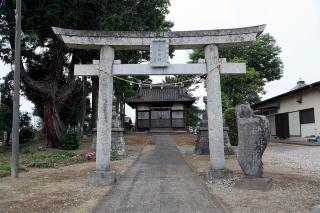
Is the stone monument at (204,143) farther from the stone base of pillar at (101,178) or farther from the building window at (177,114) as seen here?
the building window at (177,114)

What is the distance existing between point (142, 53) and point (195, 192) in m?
16.8

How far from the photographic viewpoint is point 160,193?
874cm

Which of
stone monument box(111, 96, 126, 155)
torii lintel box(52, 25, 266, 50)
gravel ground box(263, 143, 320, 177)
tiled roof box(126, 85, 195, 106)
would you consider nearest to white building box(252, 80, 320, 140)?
gravel ground box(263, 143, 320, 177)

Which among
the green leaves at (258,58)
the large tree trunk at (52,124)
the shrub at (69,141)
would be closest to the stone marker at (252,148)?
the shrub at (69,141)

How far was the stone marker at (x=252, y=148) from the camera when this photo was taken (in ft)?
30.0

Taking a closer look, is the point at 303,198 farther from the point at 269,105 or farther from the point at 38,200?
the point at 269,105

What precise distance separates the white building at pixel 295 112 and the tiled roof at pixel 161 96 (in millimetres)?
9363

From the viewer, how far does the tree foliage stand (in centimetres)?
1777

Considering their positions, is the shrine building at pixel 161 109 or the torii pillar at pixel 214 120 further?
the shrine building at pixel 161 109

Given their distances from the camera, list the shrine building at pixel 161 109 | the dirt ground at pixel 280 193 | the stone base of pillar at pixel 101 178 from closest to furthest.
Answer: the dirt ground at pixel 280 193
the stone base of pillar at pixel 101 178
the shrine building at pixel 161 109

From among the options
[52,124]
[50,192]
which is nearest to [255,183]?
[50,192]

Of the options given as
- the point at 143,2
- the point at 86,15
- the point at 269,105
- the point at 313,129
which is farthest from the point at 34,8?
the point at 269,105

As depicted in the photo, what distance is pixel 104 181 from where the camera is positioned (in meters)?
10.0

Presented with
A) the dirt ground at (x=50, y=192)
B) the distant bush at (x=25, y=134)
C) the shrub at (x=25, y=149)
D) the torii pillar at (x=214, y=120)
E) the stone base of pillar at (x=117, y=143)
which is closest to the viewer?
the dirt ground at (x=50, y=192)
